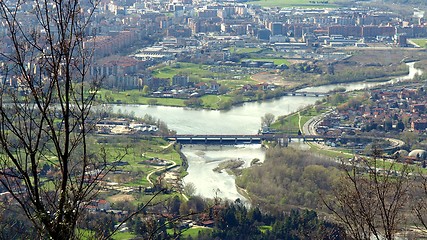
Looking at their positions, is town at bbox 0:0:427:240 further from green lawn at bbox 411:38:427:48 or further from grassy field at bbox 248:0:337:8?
grassy field at bbox 248:0:337:8

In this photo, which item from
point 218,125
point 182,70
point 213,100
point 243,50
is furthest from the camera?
point 243,50

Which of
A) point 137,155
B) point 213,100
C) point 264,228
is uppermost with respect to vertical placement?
point 264,228

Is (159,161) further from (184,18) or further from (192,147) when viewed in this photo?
(184,18)

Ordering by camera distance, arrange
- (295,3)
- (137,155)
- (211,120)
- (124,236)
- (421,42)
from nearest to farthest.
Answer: (124,236) < (137,155) < (211,120) < (421,42) < (295,3)

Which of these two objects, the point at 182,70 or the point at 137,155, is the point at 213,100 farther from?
the point at 137,155

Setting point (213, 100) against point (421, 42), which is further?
point (421, 42)

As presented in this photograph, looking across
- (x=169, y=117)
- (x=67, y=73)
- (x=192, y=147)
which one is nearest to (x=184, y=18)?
(x=169, y=117)

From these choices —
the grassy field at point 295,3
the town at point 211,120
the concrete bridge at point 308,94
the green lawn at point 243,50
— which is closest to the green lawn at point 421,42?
the town at point 211,120

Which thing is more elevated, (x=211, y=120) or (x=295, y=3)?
(x=295, y=3)

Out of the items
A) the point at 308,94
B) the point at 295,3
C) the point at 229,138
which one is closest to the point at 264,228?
the point at 229,138

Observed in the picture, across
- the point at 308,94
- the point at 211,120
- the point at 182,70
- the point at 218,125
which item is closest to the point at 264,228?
the point at 218,125
